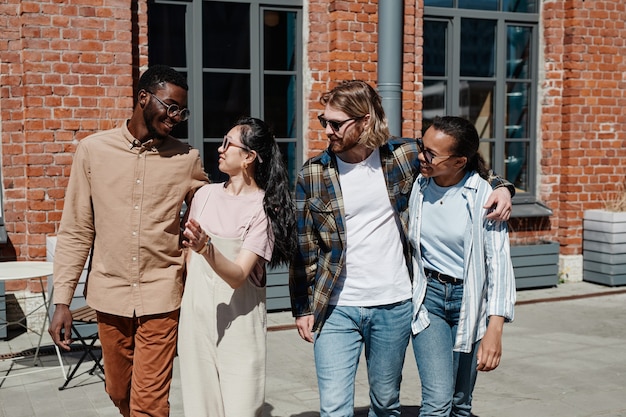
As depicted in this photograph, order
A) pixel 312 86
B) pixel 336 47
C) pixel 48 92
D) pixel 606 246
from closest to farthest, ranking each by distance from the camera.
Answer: pixel 48 92 < pixel 336 47 < pixel 312 86 < pixel 606 246

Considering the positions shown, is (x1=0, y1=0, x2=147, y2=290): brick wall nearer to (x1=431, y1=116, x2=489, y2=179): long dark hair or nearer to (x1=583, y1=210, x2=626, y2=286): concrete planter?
(x1=431, y1=116, x2=489, y2=179): long dark hair

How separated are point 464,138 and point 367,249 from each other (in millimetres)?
649

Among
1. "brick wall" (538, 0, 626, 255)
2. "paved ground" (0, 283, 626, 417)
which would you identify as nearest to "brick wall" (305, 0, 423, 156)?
"brick wall" (538, 0, 626, 255)

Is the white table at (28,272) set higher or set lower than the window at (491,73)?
lower

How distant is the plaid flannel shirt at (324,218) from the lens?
353 centimetres

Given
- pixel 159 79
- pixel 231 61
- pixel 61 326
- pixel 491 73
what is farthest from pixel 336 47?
pixel 61 326

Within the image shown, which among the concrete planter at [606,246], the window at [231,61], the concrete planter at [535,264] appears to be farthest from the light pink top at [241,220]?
the concrete planter at [606,246]

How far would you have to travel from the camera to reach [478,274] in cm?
347

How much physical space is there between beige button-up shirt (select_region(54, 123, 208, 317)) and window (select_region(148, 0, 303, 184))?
4399mm

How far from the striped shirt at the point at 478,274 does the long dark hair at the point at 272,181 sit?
1.93 feet

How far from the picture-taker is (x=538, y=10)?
9.49 metres

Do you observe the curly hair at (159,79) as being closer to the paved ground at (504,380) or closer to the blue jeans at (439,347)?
the blue jeans at (439,347)

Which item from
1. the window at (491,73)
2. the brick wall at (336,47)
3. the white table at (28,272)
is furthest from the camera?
the window at (491,73)

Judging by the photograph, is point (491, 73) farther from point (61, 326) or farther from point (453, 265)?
point (61, 326)
